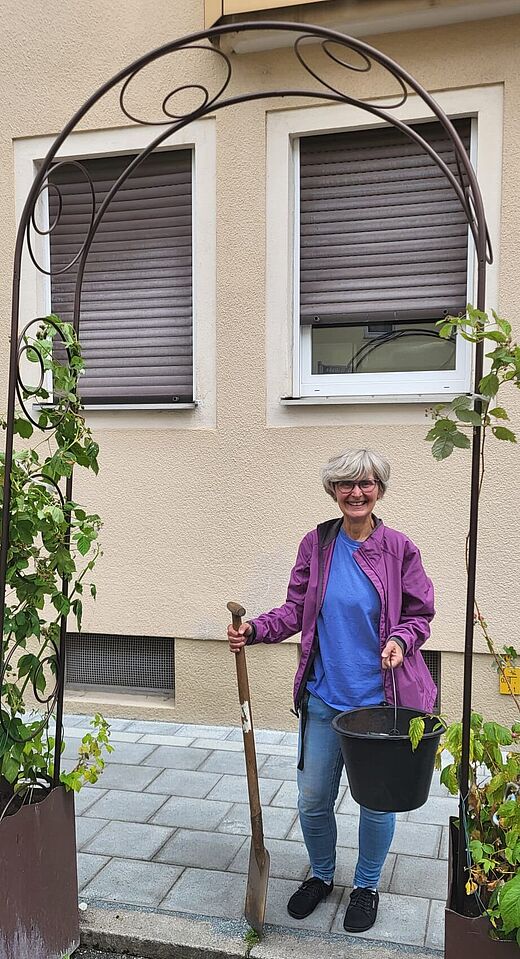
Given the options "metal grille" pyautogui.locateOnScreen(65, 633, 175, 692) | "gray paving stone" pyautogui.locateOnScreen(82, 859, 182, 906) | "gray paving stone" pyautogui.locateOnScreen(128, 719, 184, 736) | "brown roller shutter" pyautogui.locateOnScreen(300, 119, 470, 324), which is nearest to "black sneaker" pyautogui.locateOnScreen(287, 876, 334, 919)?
"gray paving stone" pyautogui.locateOnScreen(82, 859, 182, 906)

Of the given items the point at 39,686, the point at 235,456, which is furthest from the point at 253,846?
the point at 235,456

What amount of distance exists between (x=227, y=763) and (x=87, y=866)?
1.25 metres

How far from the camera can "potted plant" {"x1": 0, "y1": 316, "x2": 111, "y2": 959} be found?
2.64 meters

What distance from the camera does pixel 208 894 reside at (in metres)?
3.22

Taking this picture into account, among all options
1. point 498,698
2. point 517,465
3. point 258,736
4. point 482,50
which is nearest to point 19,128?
point 482,50

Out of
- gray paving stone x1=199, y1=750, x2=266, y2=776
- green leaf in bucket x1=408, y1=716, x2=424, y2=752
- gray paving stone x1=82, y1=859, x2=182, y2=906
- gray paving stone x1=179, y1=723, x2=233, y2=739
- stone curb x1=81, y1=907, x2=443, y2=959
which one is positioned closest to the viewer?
green leaf in bucket x1=408, y1=716, x2=424, y2=752

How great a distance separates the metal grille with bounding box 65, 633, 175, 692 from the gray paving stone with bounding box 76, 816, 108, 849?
1.52m

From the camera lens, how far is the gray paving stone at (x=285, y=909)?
301 cm

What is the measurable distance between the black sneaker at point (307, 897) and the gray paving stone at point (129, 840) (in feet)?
2.44

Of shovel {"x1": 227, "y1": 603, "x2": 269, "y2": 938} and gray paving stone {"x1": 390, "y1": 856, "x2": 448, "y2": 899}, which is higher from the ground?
shovel {"x1": 227, "y1": 603, "x2": 269, "y2": 938}

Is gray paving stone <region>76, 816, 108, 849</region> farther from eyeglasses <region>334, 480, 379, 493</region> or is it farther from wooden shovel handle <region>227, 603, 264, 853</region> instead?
eyeglasses <region>334, 480, 379, 493</region>

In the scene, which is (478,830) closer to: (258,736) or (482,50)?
(258,736)

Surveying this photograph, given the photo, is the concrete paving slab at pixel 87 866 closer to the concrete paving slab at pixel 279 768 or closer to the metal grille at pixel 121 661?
the concrete paving slab at pixel 279 768

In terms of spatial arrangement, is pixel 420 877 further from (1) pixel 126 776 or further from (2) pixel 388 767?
(1) pixel 126 776
